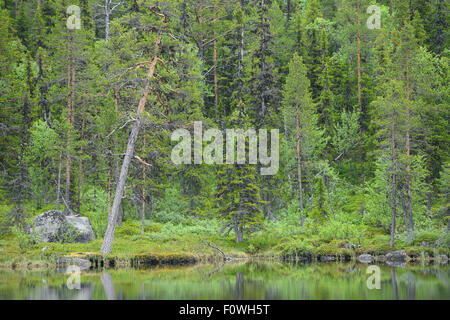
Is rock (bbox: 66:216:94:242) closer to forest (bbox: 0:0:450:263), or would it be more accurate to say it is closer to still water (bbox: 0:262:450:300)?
forest (bbox: 0:0:450:263)

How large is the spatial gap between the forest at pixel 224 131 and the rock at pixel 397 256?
1.52ft

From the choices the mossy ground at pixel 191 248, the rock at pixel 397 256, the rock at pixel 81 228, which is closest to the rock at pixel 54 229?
the rock at pixel 81 228

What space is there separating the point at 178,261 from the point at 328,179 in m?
18.9

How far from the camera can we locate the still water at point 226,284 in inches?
593

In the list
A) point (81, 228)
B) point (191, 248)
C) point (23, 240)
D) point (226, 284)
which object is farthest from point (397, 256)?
point (23, 240)

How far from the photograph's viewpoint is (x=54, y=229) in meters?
27.3

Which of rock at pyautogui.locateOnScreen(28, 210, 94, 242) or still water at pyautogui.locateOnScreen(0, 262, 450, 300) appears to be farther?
rock at pyautogui.locateOnScreen(28, 210, 94, 242)

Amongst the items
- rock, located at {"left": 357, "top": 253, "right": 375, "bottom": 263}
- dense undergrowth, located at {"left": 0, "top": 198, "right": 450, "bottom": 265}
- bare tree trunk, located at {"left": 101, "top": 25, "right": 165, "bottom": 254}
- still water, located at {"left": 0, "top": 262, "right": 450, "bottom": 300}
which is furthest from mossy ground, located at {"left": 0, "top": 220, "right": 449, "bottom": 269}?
still water, located at {"left": 0, "top": 262, "right": 450, "bottom": 300}

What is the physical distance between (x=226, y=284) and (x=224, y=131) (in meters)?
18.7

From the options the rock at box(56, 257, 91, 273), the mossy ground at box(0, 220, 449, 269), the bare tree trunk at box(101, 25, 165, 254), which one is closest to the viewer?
the rock at box(56, 257, 91, 273)

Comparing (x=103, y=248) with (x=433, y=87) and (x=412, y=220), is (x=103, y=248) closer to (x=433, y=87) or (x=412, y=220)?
(x=412, y=220)

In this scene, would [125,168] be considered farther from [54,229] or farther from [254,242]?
[254,242]

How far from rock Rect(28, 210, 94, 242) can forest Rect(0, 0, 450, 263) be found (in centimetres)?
87

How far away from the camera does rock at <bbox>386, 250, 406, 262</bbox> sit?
2902cm
